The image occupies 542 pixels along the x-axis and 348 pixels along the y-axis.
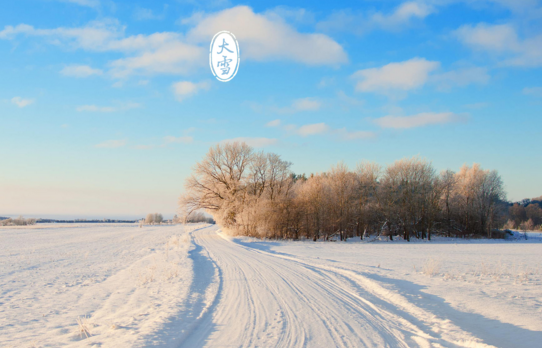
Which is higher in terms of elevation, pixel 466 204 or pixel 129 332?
pixel 466 204

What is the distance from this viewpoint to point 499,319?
21.5 ft

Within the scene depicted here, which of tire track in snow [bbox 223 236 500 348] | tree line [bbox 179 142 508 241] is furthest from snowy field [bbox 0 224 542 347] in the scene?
tree line [bbox 179 142 508 241]

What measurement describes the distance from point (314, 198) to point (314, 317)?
31017 mm

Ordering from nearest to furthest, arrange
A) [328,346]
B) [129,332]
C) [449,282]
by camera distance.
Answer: [328,346], [129,332], [449,282]

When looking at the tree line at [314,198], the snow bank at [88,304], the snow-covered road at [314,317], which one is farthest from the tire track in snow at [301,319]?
the tree line at [314,198]

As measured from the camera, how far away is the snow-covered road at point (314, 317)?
5223 millimetres

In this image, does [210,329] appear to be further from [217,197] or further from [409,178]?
[409,178]

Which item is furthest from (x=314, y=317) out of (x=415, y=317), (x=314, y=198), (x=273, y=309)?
(x=314, y=198)

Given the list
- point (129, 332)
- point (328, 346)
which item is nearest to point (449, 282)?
point (328, 346)

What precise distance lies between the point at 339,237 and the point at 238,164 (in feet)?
53.1

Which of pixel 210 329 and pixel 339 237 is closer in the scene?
pixel 210 329

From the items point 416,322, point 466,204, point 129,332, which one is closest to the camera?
point 129,332

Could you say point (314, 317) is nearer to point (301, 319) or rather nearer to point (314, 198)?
point (301, 319)

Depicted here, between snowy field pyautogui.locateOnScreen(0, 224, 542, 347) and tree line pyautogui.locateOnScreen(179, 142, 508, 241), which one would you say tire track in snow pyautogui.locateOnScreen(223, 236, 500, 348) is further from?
tree line pyautogui.locateOnScreen(179, 142, 508, 241)
